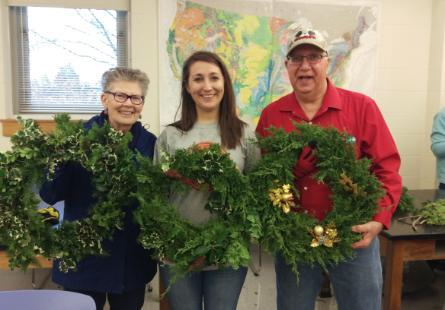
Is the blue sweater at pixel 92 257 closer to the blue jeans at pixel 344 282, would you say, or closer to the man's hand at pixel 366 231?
the blue jeans at pixel 344 282

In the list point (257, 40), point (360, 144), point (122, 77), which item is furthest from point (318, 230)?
point (257, 40)

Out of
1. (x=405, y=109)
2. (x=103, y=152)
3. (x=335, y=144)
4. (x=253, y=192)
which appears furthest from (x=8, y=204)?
(x=405, y=109)

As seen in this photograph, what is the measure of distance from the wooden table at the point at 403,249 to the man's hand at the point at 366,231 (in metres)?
0.63

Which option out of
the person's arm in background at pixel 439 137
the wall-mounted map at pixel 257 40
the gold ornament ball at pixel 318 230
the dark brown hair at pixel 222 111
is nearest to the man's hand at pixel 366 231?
the gold ornament ball at pixel 318 230

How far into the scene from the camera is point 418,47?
404 centimetres

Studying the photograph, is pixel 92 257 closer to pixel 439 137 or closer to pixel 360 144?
pixel 360 144

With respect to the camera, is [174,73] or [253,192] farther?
[174,73]

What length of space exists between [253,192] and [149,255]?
0.58 metres

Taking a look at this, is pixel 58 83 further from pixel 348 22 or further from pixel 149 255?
pixel 348 22

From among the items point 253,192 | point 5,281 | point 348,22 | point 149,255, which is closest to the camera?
point 253,192

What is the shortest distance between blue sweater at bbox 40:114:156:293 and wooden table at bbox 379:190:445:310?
1.43 meters

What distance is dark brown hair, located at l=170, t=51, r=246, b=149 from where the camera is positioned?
65.3 inches

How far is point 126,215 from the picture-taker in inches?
66.5

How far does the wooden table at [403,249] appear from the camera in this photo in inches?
86.6
